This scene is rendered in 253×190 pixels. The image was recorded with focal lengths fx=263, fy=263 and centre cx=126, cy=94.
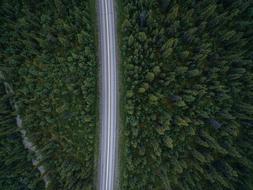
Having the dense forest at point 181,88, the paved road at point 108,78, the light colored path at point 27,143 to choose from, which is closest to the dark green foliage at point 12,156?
the light colored path at point 27,143

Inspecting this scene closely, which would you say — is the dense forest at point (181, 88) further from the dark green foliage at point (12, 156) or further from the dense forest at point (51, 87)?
the dark green foliage at point (12, 156)

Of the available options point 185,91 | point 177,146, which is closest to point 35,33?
point 185,91

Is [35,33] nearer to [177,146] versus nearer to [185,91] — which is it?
[185,91]

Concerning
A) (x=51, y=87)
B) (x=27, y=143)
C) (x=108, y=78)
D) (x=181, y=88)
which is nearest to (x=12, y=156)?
(x=27, y=143)

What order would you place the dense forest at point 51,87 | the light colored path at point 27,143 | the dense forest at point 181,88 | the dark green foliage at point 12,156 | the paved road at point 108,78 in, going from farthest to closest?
the dark green foliage at point 12,156, the light colored path at point 27,143, the paved road at point 108,78, the dense forest at point 51,87, the dense forest at point 181,88

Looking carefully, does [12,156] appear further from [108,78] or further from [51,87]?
[108,78]

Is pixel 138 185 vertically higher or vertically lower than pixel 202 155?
lower
